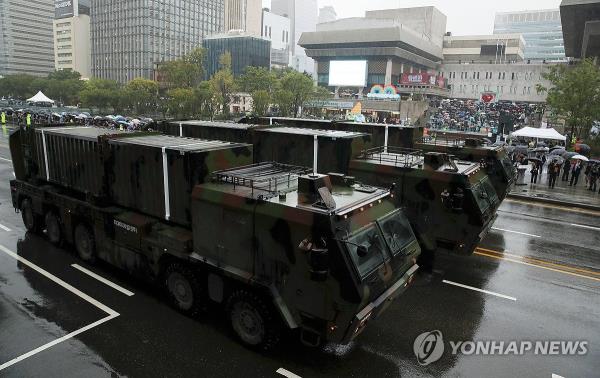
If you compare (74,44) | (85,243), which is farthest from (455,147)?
(74,44)

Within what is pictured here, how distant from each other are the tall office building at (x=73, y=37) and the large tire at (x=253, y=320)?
184714 mm

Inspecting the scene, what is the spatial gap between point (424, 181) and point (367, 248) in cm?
553

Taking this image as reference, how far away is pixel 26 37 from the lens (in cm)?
17975

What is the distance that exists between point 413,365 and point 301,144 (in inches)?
310

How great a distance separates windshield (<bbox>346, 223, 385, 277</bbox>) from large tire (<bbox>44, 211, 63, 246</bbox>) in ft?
30.5

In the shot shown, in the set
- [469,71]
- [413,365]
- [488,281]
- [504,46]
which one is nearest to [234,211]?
[413,365]

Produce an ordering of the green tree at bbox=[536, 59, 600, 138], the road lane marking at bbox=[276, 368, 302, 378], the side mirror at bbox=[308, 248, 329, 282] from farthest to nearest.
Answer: the green tree at bbox=[536, 59, 600, 138] < the road lane marking at bbox=[276, 368, 302, 378] < the side mirror at bbox=[308, 248, 329, 282]

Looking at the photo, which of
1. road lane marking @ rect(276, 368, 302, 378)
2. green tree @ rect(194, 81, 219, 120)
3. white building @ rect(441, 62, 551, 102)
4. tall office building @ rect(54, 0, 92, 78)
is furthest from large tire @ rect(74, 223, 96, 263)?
tall office building @ rect(54, 0, 92, 78)

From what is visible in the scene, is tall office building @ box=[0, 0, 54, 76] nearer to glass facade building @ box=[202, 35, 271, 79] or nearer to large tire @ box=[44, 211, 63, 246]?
glass facade building @ box=[202, 35, 271, 79]

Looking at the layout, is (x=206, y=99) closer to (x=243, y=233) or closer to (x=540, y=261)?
(x=540, y=261)

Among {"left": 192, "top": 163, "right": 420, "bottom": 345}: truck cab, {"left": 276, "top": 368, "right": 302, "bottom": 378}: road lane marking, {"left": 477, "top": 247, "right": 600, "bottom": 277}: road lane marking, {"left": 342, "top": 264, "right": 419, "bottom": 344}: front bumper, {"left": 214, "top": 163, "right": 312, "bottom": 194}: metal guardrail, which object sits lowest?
{"left": 276, "top": 368, "right": 302, "bottom": 378}: road lane marking

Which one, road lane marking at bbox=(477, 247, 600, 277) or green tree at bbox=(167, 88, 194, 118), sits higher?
green tree at bbox=(167, 88, 194, 118)

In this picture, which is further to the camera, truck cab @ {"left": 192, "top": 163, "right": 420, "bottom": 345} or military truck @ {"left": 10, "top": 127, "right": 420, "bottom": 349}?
military truck @ {"left": 10, "top": 127, "right": 420, "bottom": 349}

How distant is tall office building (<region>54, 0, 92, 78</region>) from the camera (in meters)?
165
